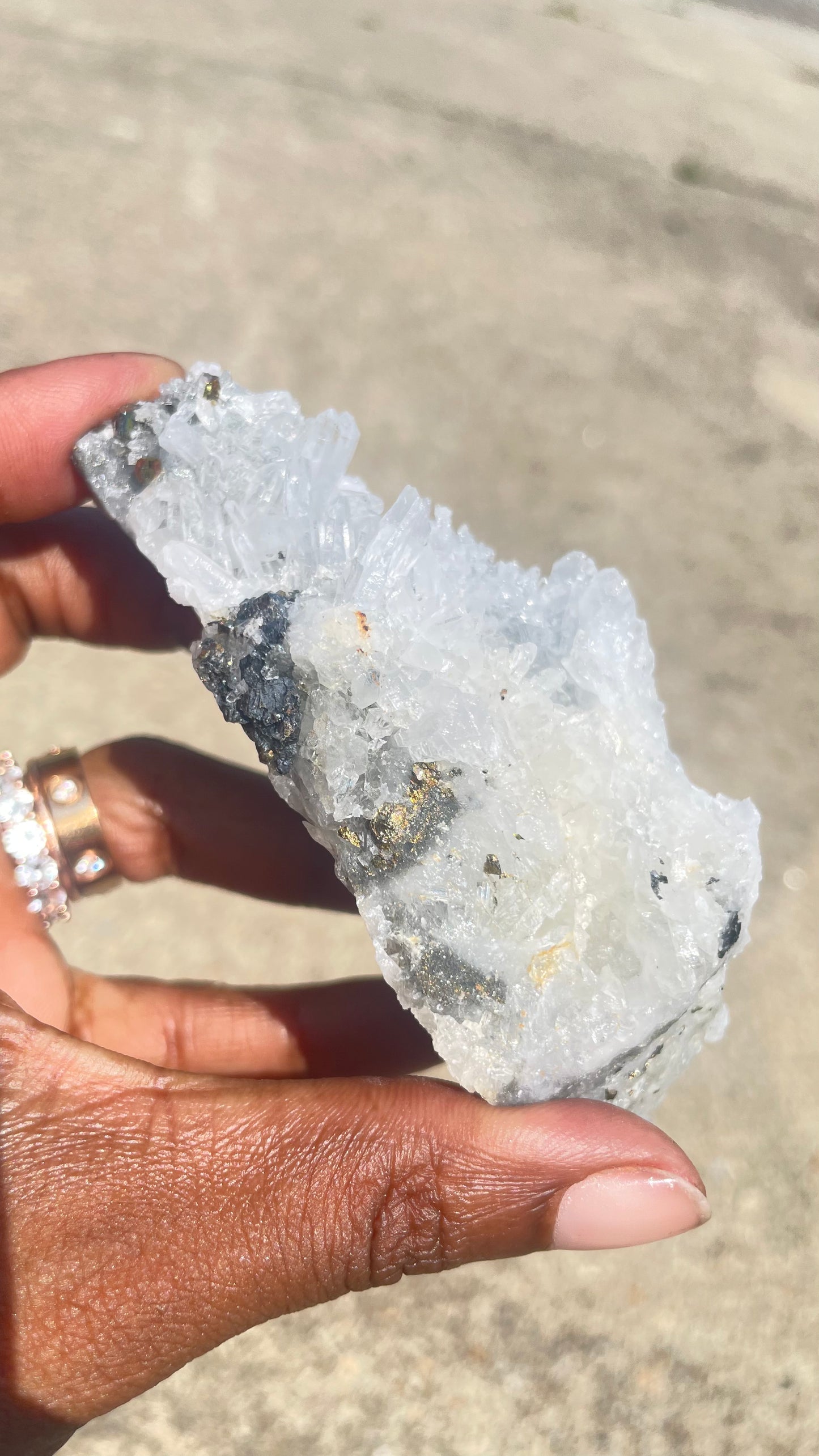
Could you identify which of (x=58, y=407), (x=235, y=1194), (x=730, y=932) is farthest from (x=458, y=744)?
(x=58, y=407)

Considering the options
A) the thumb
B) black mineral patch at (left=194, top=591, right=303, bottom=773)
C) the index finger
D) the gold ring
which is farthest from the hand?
the index finger

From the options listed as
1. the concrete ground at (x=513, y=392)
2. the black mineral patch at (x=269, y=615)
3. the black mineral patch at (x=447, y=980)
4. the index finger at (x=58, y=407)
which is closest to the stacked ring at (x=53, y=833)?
the concrete ground at (x=513, y=392)

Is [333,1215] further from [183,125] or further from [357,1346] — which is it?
[183,125]

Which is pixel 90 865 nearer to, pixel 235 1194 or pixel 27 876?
pixel 27 876

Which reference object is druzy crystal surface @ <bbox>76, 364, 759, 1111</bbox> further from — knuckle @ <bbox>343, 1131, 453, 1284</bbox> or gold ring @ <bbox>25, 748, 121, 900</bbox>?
→ gold ring @ <bbox>25, 748, 121, 900</bbox>

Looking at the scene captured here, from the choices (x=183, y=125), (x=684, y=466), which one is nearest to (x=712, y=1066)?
(x=684, y=466)

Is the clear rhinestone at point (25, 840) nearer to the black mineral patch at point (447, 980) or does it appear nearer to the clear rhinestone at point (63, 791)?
the clear rhinestone at point (63, 791)

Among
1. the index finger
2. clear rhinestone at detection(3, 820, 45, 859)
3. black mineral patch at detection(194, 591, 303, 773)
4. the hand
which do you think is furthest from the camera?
clear rhinestone at detection(3, 820, 45, 859)
